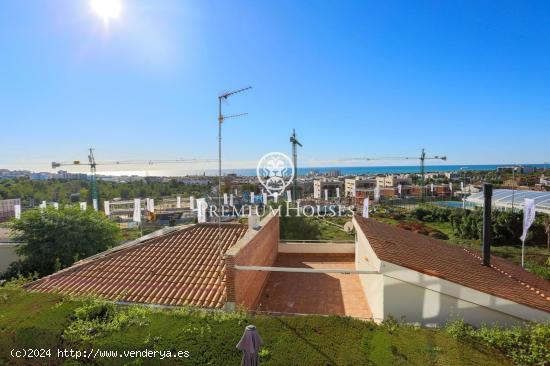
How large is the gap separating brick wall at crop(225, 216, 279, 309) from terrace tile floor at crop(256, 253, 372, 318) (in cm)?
33

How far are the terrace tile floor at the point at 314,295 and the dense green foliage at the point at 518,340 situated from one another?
86.8 inches

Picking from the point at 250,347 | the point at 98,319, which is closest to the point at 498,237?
the point at 250,347

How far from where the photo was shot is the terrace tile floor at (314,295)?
6.48m

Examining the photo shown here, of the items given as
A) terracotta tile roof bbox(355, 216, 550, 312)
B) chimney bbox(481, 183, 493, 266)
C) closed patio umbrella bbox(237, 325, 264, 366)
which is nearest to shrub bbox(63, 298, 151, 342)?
closed patio umbrella bbox(237, 325, 264, 366)

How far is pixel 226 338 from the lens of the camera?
Answer: 13.5ft

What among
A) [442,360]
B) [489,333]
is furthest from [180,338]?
[489,333]

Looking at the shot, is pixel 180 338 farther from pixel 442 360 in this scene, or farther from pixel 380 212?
pixel 380 212

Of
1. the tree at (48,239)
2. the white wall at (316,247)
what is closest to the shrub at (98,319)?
the white wall at (316,247)

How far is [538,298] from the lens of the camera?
575 centimetres

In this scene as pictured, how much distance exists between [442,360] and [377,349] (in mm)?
726

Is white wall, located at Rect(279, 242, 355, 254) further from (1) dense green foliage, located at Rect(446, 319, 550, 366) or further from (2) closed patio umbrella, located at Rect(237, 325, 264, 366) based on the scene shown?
(2) closed patio umbrella, located at Rect(237, 325, 264, 366)

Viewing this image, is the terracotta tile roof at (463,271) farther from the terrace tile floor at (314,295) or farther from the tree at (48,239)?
the tree at (48,239)

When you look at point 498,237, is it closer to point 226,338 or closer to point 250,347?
point 226,338

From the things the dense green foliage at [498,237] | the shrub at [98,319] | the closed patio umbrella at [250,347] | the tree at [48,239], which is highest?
the closed patio umbrella at [250,347]
